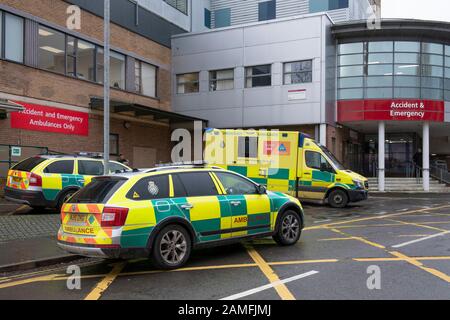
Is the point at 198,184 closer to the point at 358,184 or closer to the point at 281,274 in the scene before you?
the point at 281,274

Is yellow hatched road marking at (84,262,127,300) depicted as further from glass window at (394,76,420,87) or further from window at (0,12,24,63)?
glass window at (394,76,420,87)

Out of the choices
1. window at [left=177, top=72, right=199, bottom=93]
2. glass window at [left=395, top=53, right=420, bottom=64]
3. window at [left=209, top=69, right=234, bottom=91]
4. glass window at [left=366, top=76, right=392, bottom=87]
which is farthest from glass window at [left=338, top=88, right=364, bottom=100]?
window at [left=177, top=72, right=199, bottom=93]

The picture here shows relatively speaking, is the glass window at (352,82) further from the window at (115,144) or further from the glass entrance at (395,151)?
the window at (115,144)

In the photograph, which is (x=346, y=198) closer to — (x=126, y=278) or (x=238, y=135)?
(x=238, y=135)

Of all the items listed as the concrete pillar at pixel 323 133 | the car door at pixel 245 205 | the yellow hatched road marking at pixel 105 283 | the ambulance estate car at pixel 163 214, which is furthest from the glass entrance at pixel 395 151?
the yellow hatched road marking at pixel 105 283

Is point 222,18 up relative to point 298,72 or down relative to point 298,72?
up

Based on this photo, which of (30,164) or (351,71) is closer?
(30,164)

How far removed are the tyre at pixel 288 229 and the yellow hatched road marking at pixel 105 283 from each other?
9.34ft

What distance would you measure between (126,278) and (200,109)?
2063cm

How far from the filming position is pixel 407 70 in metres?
25.4

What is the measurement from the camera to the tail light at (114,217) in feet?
21.3

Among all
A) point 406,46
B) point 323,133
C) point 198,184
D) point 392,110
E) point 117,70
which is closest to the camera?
point 198,184

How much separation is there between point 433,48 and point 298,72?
8086mm

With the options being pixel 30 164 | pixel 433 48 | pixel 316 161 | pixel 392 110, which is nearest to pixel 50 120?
pixel 30 164
